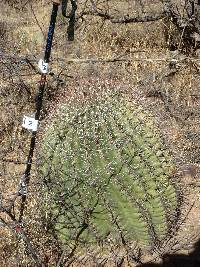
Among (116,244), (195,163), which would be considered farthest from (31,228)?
(195,163)

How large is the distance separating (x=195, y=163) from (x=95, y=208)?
57.7 inches

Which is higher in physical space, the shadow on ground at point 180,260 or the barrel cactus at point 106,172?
the barrel cactus at point 106,172

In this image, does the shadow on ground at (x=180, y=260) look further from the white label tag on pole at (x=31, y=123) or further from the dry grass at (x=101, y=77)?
the white label tag on pole at (x=31, y=123)

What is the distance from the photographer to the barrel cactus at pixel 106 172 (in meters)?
2.27

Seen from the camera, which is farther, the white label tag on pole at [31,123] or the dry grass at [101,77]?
the dry grass at [101,77]

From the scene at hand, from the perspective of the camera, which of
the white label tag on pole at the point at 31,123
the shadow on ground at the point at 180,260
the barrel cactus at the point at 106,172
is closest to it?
the barrel cactus at the point at 106,172

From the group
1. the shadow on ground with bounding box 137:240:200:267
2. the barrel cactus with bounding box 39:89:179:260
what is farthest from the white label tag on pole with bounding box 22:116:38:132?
the shadow on ground with bounding box 137:240:200:267

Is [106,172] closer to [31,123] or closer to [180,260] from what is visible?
Answer: [31,123]

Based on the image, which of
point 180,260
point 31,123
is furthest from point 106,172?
point 180,260

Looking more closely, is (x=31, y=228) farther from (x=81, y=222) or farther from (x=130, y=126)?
(x=130, y=126)

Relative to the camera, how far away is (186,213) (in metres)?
3.08

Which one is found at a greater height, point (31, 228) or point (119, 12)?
point (119, 12)

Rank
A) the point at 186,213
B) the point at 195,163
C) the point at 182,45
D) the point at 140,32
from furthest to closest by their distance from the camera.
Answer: the point at 140,32 < the point at 182,45 < the point at 195,163 < the point at 186,213

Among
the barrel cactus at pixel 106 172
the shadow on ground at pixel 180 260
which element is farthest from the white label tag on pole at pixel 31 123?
the shadow on ground at pixel 180 260
